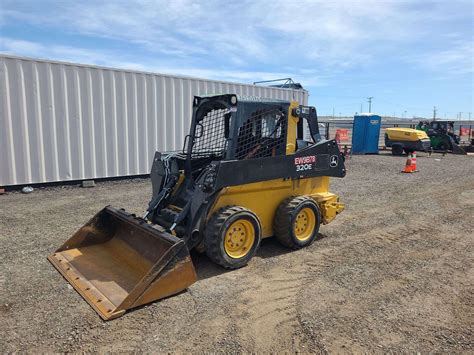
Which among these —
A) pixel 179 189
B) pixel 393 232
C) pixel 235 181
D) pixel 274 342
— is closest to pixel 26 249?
pixel 179 189

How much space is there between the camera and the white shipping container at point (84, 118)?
9266mm

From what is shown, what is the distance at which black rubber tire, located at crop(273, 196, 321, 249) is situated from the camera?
5.46m

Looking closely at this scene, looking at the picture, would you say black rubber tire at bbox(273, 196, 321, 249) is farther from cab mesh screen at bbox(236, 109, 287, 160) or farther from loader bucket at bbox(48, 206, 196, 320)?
loader bucket at bbox(48, 206, 196, 320)

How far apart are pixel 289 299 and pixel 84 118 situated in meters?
8.17

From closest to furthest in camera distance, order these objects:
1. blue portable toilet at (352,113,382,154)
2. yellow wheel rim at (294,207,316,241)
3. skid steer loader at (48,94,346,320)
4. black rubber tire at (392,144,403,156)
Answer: skid steer loader at (48,94,346,320), yellow wheel rim at (294,207,316,241), black rubber tire at (392,144,403,156), blue portable toilet at (352,113,382,154)

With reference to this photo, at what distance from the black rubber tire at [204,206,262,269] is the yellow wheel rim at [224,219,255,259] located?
7 cm

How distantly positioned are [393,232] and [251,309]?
3.78 m

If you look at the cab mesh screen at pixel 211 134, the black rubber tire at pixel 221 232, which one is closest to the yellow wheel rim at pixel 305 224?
the black rubber tire at pixel 221 232

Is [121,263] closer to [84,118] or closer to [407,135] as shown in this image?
[84,118]

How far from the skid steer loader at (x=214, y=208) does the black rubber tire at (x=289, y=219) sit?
0.01 m

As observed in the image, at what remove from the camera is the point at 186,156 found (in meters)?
5.82

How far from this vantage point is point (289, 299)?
4.23 meters

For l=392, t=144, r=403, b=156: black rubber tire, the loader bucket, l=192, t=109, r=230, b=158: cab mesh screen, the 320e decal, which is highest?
l=192, t=109, r=230, b=158: cab mesh screen

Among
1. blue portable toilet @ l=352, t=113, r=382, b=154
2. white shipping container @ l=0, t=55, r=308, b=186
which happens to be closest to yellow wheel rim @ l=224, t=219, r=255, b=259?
white shipping container @ l=0, t=55, r=308, b=186
